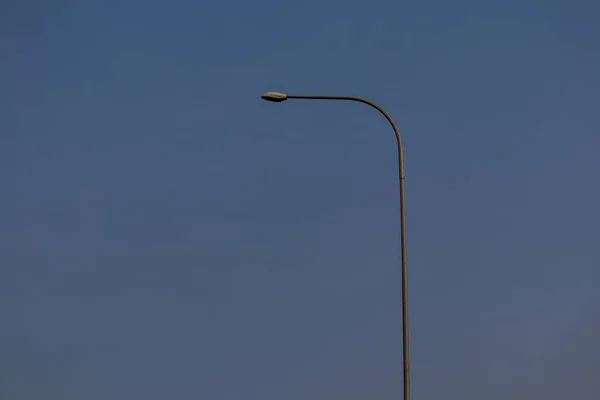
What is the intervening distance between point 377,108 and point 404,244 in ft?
12.2

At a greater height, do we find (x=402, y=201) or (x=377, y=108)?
(x=377, y=108)

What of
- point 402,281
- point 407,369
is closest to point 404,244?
point 402,281

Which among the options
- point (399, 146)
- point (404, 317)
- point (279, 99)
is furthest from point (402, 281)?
point (279, 99)

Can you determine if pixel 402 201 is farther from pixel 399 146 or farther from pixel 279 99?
pixel 279 99

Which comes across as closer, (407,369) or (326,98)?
(407,369)

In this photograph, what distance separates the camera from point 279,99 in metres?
35.9

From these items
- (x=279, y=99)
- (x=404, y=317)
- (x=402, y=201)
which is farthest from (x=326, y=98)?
(x=404, y=317)

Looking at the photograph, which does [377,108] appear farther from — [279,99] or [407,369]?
[407,369]

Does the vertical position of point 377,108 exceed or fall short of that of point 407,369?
it exceeds it

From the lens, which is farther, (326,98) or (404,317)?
(326,98)

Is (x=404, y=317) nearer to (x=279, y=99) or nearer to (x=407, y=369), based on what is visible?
(x=407, y=369)

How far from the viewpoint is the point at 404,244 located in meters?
34.7

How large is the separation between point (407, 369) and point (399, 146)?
5.83 metres

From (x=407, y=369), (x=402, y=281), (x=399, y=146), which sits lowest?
(x=407, y=369)
